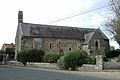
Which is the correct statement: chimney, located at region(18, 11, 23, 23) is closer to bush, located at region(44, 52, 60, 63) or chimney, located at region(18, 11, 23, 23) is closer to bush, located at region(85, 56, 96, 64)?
bush, located at region(44, 52, 60, 63)

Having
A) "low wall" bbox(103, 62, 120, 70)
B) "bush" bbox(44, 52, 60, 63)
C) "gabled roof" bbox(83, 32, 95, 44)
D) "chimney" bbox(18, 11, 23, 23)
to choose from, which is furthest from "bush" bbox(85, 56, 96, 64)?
"chimney" bbox(18, 11, 23, 23)

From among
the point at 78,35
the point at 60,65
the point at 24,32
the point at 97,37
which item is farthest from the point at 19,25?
the point at 60,65

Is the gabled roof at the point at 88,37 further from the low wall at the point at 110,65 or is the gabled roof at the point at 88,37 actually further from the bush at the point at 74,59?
the bush at the point at 74,59

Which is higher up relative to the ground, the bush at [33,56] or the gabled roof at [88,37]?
the gabled roof at [88,37]

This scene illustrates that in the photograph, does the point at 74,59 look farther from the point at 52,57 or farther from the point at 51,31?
the point at 51,31

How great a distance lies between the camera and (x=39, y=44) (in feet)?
207

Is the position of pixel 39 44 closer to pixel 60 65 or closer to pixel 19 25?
pixel 19 25

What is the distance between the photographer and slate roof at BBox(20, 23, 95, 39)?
206 feet

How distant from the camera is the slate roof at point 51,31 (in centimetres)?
6294

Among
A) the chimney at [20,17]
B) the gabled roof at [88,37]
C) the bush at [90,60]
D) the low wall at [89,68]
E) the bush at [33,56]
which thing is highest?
the chimney at [20,17]

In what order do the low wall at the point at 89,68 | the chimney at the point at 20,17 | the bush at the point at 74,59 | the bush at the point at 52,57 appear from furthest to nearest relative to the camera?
the chimney at the point at 20,17 < the bush at the point at 52,57 < the bush at the point at 74,59 < the low wall at the point at 89,68

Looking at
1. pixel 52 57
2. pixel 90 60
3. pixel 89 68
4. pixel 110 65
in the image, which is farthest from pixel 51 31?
pixel 89 68

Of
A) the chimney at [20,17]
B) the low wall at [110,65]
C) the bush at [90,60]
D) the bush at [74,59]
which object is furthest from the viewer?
the chimney at [20,17]

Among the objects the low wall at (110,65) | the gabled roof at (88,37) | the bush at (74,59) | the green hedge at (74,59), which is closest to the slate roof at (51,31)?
the gabled roof at (88,37)
